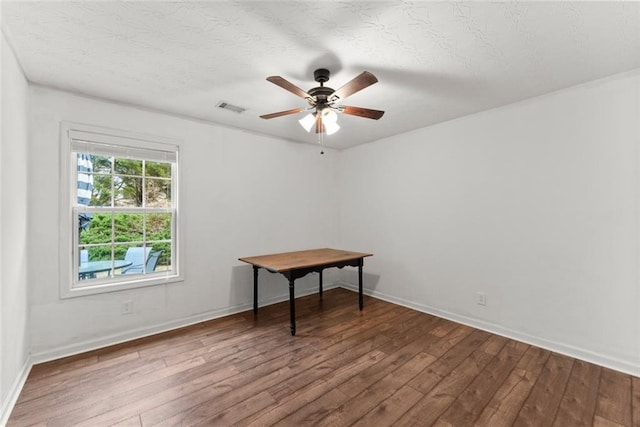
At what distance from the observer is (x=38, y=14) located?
5.21 ft

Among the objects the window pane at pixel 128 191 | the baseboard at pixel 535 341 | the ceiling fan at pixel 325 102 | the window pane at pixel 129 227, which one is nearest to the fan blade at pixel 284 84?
the ceiling fan at pixel 325 102

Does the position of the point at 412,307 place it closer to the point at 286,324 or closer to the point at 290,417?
the point at 286,324

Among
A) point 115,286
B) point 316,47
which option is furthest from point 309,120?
point 115,286

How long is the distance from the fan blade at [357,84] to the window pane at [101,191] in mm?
2385

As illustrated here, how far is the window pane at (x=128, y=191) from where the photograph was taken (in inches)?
114

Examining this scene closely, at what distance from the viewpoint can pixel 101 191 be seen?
2.80m

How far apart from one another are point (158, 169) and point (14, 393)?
2.12 meters

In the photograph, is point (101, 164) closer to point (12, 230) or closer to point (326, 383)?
point (12, 230)

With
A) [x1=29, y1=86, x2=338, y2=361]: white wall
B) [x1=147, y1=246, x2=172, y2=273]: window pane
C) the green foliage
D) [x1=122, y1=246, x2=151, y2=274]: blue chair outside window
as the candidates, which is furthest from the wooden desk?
[x1=122, y1=246, x2=151, y2=274]: blue chair outside window

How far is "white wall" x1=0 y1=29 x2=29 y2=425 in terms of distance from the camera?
5.75ft

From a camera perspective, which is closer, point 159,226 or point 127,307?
point 127,307

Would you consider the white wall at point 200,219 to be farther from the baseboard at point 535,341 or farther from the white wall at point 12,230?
the baseboard at point 535,341

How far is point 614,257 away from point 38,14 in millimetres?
4326

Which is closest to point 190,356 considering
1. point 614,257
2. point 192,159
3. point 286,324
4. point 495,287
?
point 286,324
